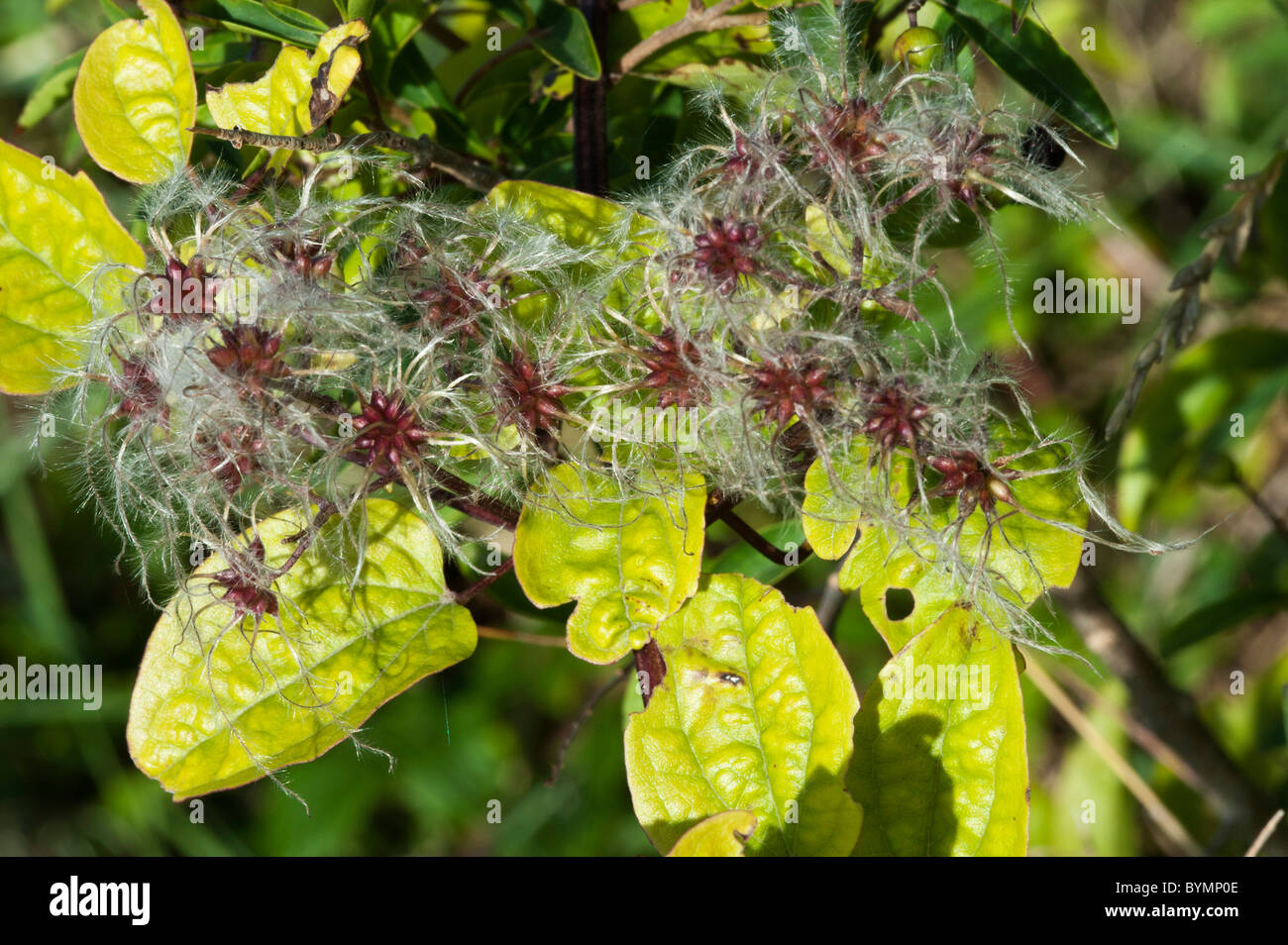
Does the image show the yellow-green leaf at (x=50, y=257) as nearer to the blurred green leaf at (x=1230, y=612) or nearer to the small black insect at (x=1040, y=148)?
the small black insect at (x=1040, y=148)

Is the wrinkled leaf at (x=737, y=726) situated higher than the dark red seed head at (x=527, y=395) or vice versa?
the dark red seed head at (x=527, y=395)

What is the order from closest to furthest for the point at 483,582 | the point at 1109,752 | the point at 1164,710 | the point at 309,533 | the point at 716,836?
1. the point at 716,836
2. the point at 309,533
3. the point at 483,582
4. the point at 1164,710
5. the point at 1109,752

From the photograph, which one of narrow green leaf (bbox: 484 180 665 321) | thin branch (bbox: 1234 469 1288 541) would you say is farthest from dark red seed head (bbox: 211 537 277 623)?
thin branch (bbox: 1234 469 1288 541)

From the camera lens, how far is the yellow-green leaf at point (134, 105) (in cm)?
160

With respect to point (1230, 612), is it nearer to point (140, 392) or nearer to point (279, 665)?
point (279, 665)

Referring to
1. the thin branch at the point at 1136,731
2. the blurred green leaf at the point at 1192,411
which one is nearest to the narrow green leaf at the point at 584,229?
the blurred green leaf at the point at 1192,411

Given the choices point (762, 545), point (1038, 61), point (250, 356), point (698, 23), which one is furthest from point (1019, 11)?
point (250, 356)

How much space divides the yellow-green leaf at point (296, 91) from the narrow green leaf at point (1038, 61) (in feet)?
3.15

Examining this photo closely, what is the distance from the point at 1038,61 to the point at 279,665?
4.96ft

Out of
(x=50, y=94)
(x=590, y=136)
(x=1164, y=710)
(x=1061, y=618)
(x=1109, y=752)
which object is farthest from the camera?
(x=1061, y=618)

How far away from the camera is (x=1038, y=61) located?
1.70m

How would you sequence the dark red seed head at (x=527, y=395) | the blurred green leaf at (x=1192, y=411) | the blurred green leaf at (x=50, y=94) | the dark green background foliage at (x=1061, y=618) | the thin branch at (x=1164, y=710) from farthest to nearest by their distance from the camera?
the dark green background foliage at (x=1061, y=618), the blurred green leaf at (x=1192, y=411), the thin branch at (x=1164, y=710), the blurred green leaf at (x=50, y=94), the dark red seed head at (x=527, y=395)

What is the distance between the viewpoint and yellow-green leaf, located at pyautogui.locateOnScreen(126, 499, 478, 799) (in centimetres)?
154
